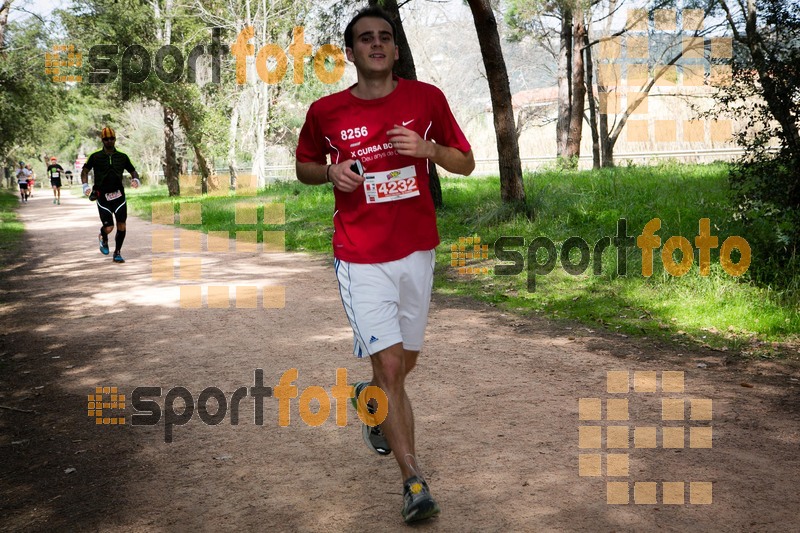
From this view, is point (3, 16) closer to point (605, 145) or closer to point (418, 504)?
point (605, 145)

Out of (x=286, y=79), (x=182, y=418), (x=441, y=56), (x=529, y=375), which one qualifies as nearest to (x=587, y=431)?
(x=529, y=375)

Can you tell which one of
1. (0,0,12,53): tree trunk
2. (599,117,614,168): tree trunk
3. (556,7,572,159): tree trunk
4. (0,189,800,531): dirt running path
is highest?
(0,0,12,53): tree trunk

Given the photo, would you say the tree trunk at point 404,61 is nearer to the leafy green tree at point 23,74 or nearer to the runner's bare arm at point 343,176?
the runner's bare arm at point 343,176

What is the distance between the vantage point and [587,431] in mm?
4883

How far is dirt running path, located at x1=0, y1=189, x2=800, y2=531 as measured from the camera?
3.76 m

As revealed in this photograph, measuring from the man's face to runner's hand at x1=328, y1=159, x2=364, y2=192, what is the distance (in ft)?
1.62

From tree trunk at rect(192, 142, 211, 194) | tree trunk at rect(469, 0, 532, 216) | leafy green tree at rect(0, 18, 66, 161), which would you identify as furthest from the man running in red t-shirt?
tree trunk at rect(192, 142, 211, 194)

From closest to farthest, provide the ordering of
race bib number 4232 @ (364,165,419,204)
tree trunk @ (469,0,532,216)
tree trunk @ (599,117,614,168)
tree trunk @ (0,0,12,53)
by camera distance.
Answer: race bib number 4232 @ (364,165,419,204) → tree trunk @ (469,0,532,216) → tree trunk @ (0,0,12,53) → tree trunk @ (599,117,614,168)

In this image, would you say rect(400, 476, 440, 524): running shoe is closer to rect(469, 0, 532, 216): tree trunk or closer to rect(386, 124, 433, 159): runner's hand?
rect(386, 124, 433, 159): runner's hand

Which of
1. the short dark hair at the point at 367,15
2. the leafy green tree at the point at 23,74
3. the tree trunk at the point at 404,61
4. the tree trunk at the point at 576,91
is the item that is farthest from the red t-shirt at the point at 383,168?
the leafy green tree at the point at 23,74

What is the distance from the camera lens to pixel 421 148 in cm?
356

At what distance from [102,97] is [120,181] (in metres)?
28.8

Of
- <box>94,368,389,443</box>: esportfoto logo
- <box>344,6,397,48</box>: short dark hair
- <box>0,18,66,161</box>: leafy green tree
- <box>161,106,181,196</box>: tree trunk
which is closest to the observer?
<box>344,6,397,48</box>: short dark hair

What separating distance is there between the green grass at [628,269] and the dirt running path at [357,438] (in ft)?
2.73
